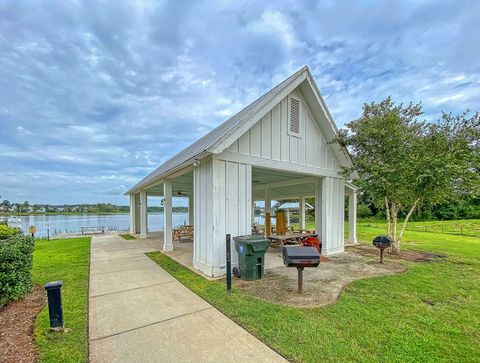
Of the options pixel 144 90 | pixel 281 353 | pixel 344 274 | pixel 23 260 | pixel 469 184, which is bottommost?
pixel 344 274

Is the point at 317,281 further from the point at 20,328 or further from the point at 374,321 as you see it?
the point at 20,328

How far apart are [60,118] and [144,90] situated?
6870 mm

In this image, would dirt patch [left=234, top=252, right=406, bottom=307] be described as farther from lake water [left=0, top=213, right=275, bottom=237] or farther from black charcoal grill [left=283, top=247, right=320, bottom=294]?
lake water [left=0, top=213, right=275, bottom=237]

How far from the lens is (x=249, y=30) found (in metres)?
8.76

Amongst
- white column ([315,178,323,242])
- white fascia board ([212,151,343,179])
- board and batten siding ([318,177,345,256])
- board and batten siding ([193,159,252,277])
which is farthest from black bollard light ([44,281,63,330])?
white column ([315,178,323,242])

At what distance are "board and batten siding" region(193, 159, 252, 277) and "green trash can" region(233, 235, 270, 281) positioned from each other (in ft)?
2.08

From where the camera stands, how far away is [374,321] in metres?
3.79

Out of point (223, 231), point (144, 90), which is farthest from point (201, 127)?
point (223, 231)

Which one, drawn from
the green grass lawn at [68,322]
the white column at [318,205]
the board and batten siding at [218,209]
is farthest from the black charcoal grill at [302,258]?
the white column at [318,205]

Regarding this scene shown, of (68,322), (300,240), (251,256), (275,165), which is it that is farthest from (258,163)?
(68,322)

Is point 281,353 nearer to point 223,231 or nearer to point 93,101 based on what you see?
point 223,231

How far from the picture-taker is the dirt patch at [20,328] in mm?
2879

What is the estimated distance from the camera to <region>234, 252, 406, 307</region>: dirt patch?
480 centimetres

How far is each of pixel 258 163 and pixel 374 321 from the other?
4.71 m
